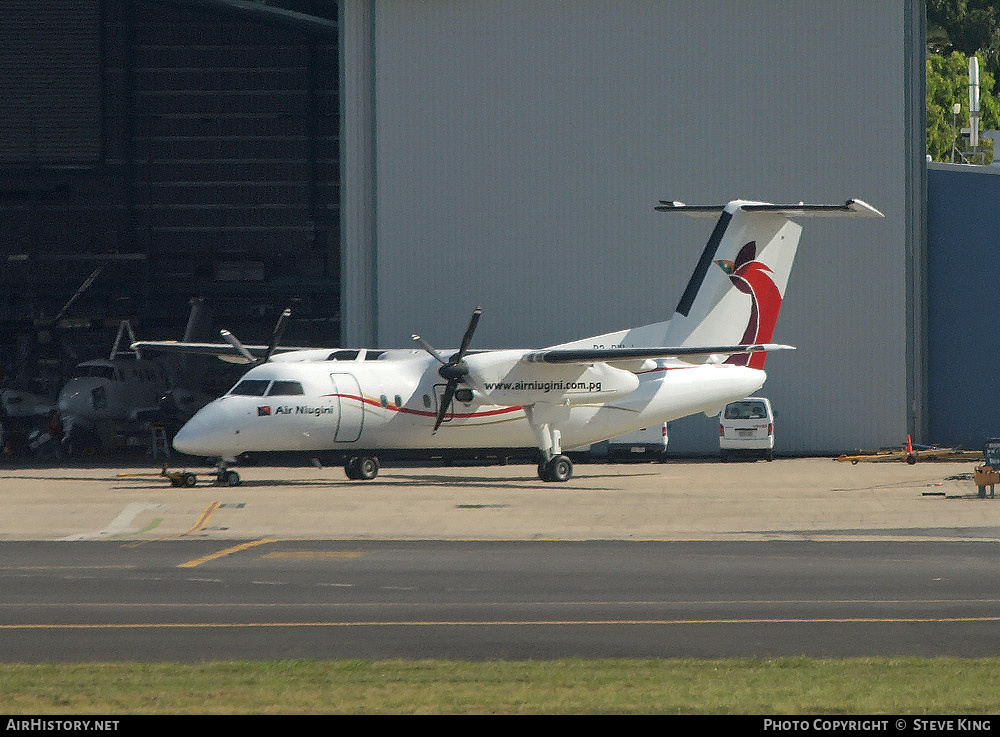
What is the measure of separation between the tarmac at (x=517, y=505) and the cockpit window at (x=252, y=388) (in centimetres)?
210

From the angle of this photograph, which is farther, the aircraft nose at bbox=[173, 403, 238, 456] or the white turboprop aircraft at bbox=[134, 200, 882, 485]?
the white turboprop aircraft at bbox=[134, 200, 882, 485]

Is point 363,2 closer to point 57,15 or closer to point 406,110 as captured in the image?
point 406,110

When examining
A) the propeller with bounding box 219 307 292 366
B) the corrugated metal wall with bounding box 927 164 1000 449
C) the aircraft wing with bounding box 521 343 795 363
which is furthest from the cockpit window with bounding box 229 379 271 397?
the corrugated metal wall with bounding box 927 164 1000 449

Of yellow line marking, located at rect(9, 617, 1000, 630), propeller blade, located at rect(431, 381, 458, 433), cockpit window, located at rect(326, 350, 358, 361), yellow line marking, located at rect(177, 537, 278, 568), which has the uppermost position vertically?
cockpit window, located at rect(326, 350, 358, 361)

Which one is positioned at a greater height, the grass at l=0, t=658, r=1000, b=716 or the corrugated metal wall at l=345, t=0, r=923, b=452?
the corrugated metal wall at l=345, t=0, r=923, b=452

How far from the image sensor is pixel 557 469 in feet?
104

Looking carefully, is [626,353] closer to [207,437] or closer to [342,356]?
[342,356]

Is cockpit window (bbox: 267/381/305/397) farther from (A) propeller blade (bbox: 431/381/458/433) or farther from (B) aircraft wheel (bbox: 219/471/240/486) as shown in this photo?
(A) propeller blade (bbox: 431/381/458/433)

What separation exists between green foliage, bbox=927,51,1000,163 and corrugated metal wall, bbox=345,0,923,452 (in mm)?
46475

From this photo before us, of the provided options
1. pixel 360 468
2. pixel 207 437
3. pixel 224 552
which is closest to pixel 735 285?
pixel 360 468

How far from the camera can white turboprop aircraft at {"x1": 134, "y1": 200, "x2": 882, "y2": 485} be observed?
30.0 m

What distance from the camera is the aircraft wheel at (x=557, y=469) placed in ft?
104

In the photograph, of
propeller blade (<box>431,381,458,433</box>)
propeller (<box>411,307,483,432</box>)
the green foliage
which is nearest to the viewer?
propeller (<box>411,307,483,432</box>)

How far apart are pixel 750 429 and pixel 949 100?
2192 inches
